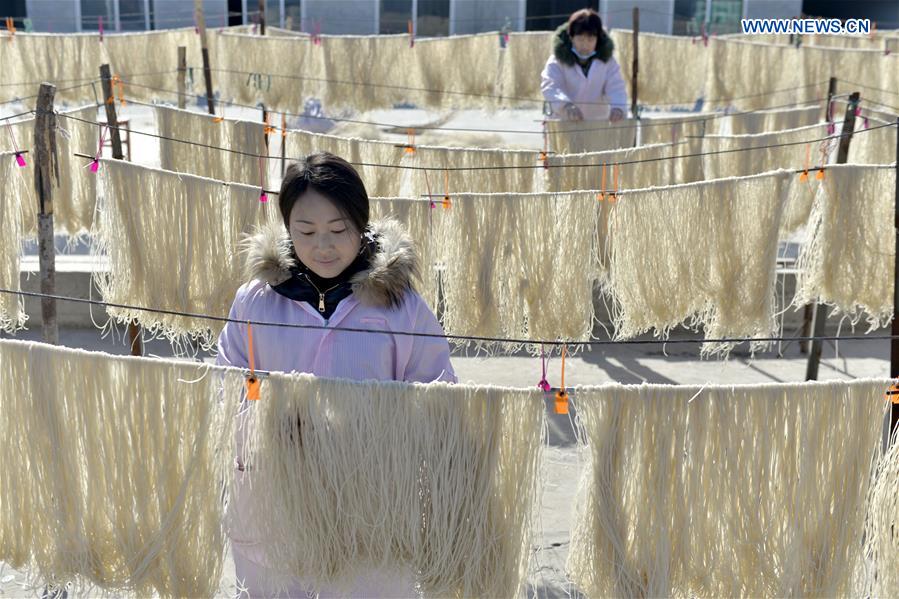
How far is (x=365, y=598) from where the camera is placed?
2260mm

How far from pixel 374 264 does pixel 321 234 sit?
0.14 m

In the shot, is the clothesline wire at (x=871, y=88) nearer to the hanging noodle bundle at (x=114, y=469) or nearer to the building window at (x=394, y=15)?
the hanging noodle bundle at (x=114, y=469)

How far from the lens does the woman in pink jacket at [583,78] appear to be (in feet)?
21.6

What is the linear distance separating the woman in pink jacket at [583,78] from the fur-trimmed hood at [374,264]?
4.55m

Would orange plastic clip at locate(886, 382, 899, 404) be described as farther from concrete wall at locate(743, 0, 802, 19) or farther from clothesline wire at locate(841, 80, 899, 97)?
concrete wall at locate(743, 0, 802, 19)

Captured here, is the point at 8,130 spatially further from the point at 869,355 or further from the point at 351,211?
the point at 869,355

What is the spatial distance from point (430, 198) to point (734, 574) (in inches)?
94.6

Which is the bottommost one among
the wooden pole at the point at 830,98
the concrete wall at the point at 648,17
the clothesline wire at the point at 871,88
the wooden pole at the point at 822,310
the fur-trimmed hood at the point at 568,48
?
the wooden pole at the point at 822,310

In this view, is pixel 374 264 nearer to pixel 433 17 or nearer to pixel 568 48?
pixel 568 48

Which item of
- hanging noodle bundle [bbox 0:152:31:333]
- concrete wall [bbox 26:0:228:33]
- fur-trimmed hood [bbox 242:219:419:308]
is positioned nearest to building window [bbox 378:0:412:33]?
concrete wall [bbox 26:0:228:33]

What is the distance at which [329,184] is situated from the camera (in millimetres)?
2088

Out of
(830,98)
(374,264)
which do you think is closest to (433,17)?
(830,98)

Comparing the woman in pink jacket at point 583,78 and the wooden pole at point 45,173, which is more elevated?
the woman in pink jacket at point 583,78

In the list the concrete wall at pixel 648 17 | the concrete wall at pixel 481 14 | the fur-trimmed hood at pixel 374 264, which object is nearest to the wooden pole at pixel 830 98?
the fur-trimmed hood at pixel 374 264
